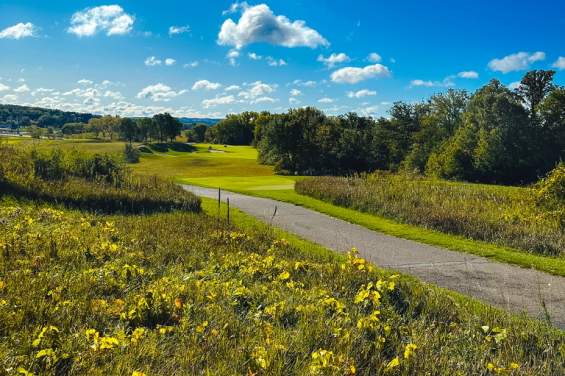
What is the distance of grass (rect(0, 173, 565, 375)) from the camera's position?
3.76 m

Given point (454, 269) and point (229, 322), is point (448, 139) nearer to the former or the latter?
point (454, 269)

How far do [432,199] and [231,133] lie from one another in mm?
106756

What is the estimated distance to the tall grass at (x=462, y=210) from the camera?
12242mm

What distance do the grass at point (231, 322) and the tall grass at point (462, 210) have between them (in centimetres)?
642

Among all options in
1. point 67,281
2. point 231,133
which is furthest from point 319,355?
point 231,133

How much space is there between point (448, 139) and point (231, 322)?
61.1m

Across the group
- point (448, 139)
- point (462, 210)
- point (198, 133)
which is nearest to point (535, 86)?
point (448, 139)

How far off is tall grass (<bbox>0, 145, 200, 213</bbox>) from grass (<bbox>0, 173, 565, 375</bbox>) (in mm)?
7965

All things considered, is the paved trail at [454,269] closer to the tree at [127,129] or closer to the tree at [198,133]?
the tree at [127,129]

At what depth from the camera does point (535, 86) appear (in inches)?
2174

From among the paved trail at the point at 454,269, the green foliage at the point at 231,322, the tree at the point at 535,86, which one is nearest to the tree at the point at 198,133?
the tree at the point at 535,86

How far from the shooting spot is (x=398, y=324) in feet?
16.7

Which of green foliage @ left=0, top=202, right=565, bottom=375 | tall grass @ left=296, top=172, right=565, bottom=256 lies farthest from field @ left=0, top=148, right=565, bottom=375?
tall grass @ left=296, top=172, right=565, bottom=256

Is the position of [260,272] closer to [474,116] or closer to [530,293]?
[530,293]
